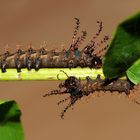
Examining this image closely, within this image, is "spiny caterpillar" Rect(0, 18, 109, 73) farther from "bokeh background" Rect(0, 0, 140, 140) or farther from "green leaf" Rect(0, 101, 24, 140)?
"bokeh background" Rect(0, 0, 140, 140)

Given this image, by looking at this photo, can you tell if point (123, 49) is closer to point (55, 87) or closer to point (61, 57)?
point (61, 57)

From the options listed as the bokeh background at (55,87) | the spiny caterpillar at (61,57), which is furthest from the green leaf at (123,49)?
the bokeh background at (55,87)

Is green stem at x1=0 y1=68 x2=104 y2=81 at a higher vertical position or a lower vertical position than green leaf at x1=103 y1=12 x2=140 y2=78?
lower

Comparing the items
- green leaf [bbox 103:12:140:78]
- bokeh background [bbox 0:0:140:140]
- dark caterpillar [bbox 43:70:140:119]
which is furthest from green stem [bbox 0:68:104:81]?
bokeh background [bbox 0:0:140:140]

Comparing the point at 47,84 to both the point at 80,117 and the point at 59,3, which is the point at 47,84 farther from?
the point at 59,3

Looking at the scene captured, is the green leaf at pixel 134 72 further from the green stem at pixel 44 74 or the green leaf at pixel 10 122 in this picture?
the green leaf at pixel 10 122

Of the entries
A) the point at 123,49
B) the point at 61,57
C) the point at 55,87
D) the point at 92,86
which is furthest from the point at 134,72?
the point at 55,87

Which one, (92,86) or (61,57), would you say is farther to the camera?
(61,57)
